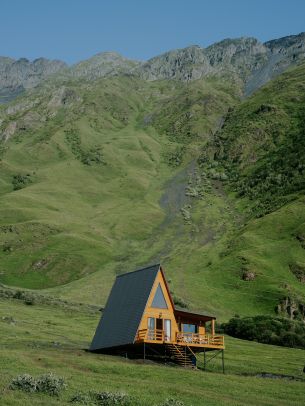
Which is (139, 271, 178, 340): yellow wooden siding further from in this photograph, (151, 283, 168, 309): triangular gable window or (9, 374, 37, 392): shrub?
(9, 374, 37, 392): shrub

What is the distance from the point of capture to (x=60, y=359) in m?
50.4

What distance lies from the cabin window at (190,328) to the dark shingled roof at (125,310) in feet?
24.6

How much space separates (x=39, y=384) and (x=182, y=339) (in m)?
28.8

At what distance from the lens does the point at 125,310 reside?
6150 cm

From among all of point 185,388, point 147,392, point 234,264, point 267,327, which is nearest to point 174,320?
point 185,388

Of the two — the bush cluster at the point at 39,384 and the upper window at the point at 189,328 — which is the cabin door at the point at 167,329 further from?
the bush cluster at the point at 39,384

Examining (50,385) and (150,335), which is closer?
(50,385)

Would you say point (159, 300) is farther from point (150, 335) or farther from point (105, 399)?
point (105, 399)

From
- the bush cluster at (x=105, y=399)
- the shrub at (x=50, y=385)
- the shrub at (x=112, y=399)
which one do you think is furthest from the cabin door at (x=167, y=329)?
the shrub at (x=112, y=399)

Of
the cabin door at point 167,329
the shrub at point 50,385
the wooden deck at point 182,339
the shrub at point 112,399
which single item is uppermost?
the cabin door at point 167,329

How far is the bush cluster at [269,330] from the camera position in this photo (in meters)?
99.1

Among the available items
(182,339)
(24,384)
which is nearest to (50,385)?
(24,384)

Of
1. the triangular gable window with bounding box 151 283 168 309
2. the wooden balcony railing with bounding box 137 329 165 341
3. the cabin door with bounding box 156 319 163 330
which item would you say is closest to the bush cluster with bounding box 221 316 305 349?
the triangular gable window with bounding box 151 283 168 309

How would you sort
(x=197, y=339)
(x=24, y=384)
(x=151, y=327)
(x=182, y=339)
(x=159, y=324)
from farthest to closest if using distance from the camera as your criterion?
1. (x=197, y=339)
2. (x=182, y=339)
3. (x=159, y=324)
4. (x=151, y=327)
5. (x=24, y=384)
